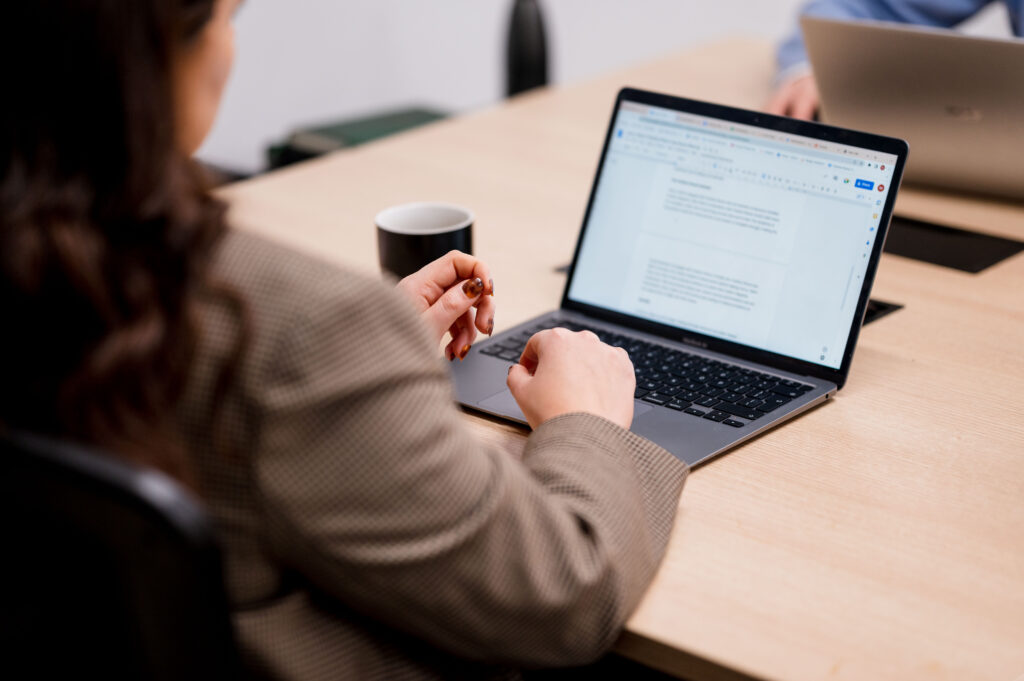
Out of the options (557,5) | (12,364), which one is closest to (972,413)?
(12,364)

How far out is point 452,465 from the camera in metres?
0.59

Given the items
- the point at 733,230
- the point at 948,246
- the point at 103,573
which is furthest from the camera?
the point at 948,246

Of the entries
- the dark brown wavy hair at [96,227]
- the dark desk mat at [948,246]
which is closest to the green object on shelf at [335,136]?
the dark desk mat at [948,246]

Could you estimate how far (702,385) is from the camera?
0.95 meters

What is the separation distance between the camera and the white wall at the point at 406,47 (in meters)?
3.11

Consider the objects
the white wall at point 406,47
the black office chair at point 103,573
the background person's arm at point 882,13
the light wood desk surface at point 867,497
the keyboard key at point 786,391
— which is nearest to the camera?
the black office chair at point 103,573

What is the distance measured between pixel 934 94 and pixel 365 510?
3.59ft

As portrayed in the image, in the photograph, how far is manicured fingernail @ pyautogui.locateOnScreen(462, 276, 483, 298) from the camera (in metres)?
1.01

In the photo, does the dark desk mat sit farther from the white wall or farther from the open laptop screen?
the white wall

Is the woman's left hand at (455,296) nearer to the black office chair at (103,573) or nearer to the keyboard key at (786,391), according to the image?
the keyboard key at (786,391)

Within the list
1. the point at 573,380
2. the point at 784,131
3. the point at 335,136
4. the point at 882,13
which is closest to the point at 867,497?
the point at 573,380

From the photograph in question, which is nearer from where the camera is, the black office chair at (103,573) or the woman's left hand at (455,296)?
the black office chair at (103,573)

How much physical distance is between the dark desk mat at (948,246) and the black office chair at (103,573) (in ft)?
3.35

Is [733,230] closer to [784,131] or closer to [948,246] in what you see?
[784,131]
